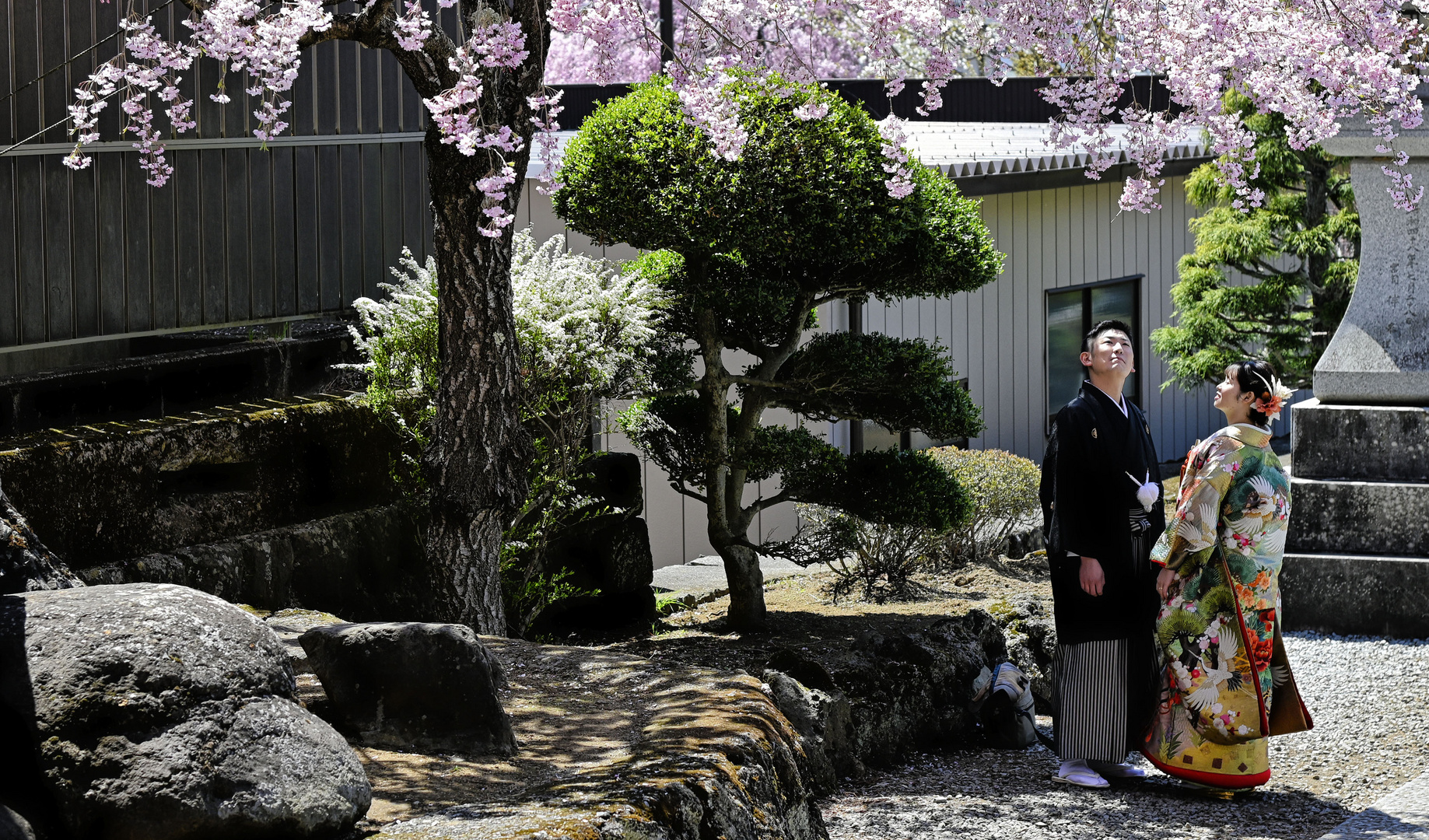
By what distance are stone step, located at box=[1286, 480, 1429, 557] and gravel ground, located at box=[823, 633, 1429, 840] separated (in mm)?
1044

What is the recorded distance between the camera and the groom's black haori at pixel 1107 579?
5.38 m

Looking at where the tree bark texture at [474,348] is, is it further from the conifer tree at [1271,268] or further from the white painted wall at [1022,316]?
the conifer tree at [1271,268]

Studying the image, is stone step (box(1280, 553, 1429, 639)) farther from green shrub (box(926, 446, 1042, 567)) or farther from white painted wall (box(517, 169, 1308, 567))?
white painted wall (box(517, 169, 1308, 567))

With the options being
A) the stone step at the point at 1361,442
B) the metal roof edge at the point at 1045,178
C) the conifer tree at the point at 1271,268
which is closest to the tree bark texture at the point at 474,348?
the stone step at the point at 1361,442

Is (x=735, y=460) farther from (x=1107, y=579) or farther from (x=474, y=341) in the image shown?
(x=1107, y=579)

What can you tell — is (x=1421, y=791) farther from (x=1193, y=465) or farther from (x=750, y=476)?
(x=750, y=476)

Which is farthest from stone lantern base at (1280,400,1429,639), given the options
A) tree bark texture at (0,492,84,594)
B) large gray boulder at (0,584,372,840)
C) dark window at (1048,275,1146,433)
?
tree bark texture at (0,492,84,594)

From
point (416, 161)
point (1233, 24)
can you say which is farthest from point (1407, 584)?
point (416, 161)

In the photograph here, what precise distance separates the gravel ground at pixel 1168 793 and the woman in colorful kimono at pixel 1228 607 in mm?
211

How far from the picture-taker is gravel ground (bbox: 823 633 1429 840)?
15.9 feet

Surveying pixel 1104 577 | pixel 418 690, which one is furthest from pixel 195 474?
pixel 1104 577

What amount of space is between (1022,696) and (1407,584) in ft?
8.77

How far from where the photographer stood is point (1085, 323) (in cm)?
1358

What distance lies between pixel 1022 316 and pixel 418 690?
998 cm
